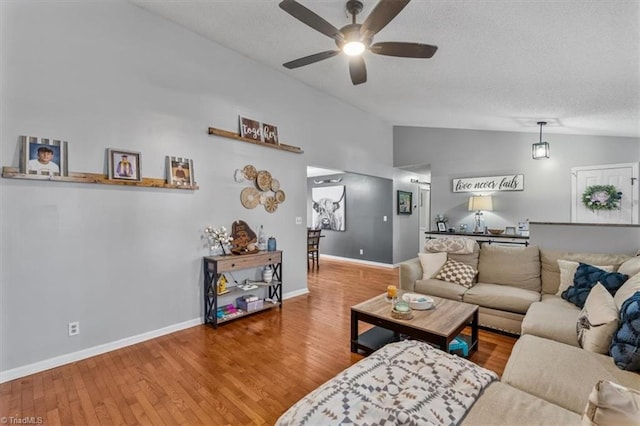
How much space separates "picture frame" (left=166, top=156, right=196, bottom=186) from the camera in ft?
10.6

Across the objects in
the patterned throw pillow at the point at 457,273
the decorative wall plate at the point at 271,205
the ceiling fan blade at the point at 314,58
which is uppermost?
the ceiling fan blade at the point at 314,58

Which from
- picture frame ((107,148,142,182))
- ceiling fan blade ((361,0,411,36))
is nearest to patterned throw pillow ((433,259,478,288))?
ceiling fan blade ((361,0,411,36))

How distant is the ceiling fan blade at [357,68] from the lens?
2.72 metres

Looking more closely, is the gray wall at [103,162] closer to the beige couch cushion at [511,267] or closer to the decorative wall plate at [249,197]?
the decorative wall plate at [249,197]

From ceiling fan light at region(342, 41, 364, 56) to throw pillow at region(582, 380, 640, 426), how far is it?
96.8 inches

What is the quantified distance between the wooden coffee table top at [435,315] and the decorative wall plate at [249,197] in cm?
206

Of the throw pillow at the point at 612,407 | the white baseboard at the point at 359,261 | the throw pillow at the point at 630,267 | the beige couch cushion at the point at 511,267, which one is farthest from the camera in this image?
the white baseboard at the point at 359,261

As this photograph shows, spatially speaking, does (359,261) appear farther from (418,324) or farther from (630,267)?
(630,267)

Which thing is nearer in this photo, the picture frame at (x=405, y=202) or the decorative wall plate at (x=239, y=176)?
the decorative wall plate at (x=239, y=176)

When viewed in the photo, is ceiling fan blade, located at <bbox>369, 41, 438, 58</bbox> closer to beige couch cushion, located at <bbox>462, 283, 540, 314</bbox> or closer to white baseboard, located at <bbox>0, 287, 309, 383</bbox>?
beige couch cushion, located at <bbox>462, 283, 540, 314</bbox>

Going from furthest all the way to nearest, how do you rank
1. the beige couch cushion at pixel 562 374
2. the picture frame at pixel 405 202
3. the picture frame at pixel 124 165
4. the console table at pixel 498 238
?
1. the picture frame at pixel 405 202
2. the console table at pixel 498 238
3. the picture frame at pixel 124 165
4. the beige couch cushion at pixel 562 374

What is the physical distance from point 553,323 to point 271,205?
336cm

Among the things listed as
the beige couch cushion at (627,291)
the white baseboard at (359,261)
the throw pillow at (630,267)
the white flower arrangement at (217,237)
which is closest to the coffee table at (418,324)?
the beige couch cushion at (627,291)

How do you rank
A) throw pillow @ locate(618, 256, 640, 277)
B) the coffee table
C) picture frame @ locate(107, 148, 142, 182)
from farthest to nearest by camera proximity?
picture frame @ locate(107, 148, 142, 182)
throw pillow @ locate(618, 256, 640, 277)
the coffee table
